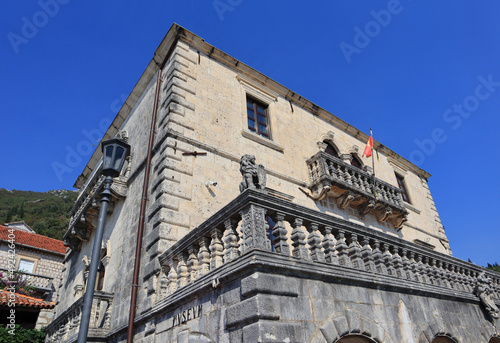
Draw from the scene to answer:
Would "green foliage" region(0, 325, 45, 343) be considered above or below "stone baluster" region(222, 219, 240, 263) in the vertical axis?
above

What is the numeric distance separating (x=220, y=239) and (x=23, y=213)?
216 ft

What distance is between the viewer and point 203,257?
5.72 metres

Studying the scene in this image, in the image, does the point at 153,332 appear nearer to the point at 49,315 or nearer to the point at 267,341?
the point at 267,341

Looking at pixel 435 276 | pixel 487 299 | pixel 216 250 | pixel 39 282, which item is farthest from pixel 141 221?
pixel 39 282

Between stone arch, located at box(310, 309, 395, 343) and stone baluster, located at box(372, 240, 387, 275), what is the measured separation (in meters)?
1.12

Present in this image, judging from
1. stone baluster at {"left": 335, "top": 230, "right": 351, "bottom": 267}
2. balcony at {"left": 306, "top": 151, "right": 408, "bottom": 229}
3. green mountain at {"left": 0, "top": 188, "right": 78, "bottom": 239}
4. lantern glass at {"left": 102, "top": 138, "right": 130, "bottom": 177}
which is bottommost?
stone baluster at {"left": 335, "top": 230, "right": 351, "bottom": 267}

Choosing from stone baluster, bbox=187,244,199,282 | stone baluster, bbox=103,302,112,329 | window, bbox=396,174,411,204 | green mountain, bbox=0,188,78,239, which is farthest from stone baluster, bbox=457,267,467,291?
green mountain, bbox=0,188,78,239

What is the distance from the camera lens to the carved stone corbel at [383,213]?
13539mm

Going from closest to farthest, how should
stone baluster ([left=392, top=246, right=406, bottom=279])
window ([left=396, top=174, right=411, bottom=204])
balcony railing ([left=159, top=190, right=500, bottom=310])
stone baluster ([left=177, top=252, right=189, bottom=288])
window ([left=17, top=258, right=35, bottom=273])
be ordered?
balcony railing ([left=159, top=190, right=500, bottom=310]) < stone baluster ([left=177, top=252, right=189, bottom=288]) < stone baluster ([left=392, top=246, right=406, bottom=279]) < window ([left=396, top=174, right=411, bottom=204]) < window ([left=17, top=258, right=35, bottom=273])

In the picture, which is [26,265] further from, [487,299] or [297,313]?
[487,299]

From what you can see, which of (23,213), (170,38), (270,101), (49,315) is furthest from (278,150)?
(23,213)

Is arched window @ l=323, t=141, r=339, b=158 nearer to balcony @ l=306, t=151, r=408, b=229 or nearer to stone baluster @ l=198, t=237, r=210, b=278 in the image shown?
balcony @ l=306, t=151, r=408, b=229

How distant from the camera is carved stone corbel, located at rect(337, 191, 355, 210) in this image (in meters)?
12.2

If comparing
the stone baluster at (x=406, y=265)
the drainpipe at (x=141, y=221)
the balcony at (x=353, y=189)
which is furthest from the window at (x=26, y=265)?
the stone baluster at (x=406, y=265)
